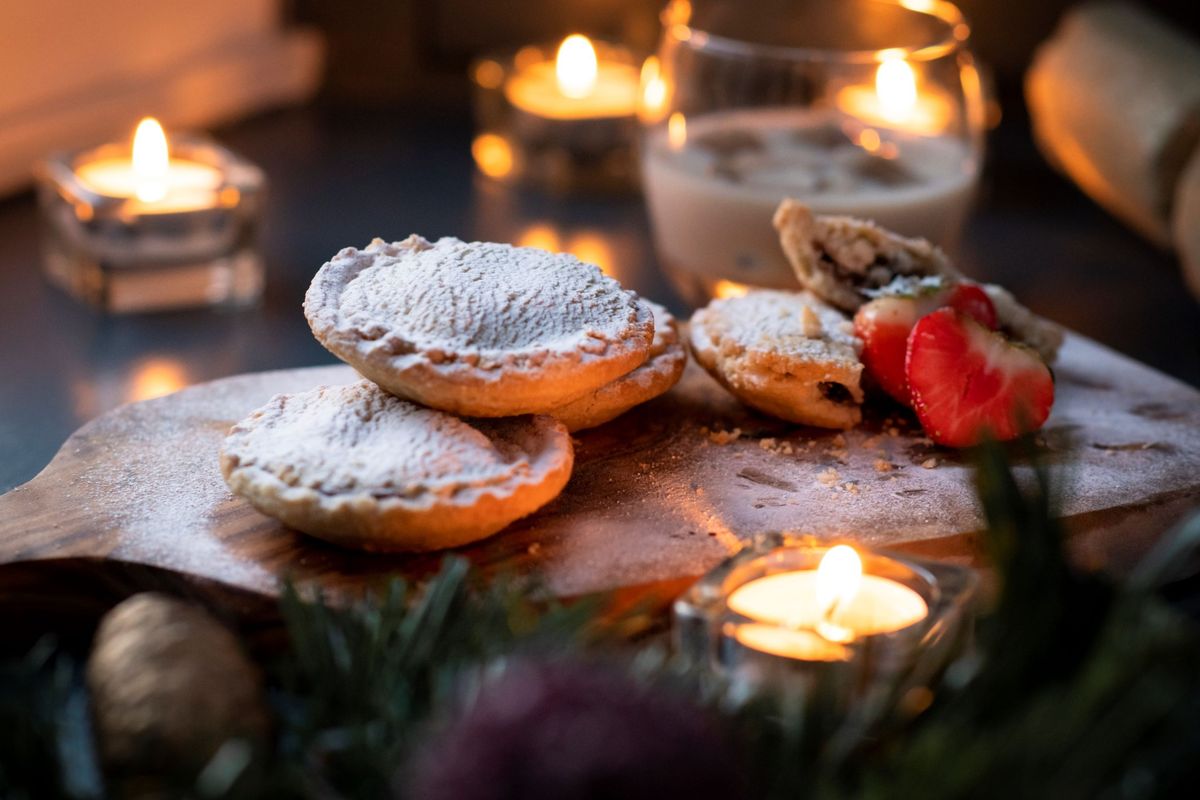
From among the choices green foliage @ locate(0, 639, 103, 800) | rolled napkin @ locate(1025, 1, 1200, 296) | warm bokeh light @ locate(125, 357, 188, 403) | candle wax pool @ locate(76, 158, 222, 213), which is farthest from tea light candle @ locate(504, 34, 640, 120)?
green foliage @ locate(0, 639, 103, 800)

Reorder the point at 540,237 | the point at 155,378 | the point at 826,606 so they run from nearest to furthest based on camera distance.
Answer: the point at 826,606, the point at 155,378, the point at 540,237

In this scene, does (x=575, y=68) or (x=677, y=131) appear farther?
(x=575, y=68)

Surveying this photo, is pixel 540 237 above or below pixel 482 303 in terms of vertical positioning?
below

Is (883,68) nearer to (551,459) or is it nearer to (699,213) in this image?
(699,213)

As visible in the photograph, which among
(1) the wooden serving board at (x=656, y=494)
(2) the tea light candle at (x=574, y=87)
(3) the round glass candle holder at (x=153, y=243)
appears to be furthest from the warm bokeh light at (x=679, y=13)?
(1) the wooden serving board at (x=656, y=494)

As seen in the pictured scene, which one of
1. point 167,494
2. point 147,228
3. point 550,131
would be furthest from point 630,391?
point 550,131

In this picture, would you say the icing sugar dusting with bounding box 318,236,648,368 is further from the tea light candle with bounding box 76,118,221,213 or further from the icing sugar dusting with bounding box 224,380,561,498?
the tea light candle with bounding box 76,118,221,213

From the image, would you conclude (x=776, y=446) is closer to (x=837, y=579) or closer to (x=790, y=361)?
(x=790, y=361)
